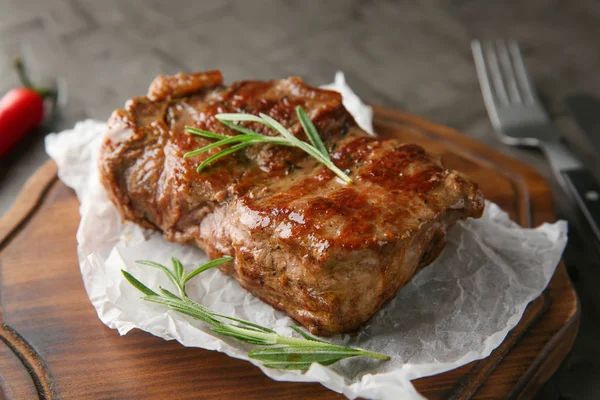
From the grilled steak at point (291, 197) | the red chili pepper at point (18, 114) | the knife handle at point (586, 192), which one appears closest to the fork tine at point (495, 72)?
the knife handle at point (586, 192)

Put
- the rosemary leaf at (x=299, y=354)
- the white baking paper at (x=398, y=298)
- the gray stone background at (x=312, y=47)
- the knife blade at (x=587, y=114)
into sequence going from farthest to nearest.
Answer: the gray stone background at (x=312, y=47) < the knife blade at (x=587, y=114) < the white baking paper at (x=398, y=298) < the rosemary leaf at (x=299, y=354)

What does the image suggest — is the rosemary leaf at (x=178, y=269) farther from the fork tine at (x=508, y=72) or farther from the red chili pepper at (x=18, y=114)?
the fork tine at (x=508, y=72)

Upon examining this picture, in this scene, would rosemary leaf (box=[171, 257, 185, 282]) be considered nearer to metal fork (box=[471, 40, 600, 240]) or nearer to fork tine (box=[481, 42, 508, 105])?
metal fork (box=[471, 40, 600, 240])

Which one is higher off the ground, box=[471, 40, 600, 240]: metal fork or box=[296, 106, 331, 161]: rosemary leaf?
box=[296, 106, 331, 161]: rosemary leaf

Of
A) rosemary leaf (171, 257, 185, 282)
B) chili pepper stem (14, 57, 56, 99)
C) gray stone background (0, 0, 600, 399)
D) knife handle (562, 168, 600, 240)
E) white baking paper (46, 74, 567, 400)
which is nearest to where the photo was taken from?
white baking paper (46, 74, 567, 400)

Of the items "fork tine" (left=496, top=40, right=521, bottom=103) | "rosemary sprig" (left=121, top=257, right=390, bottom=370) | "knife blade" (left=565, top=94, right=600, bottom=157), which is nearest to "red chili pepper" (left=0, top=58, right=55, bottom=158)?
"rosemary sprig" (left=121, top=257, right=390, bottom=370)

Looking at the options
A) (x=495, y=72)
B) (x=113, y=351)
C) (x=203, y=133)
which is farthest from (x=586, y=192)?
(x=113, y=351)
